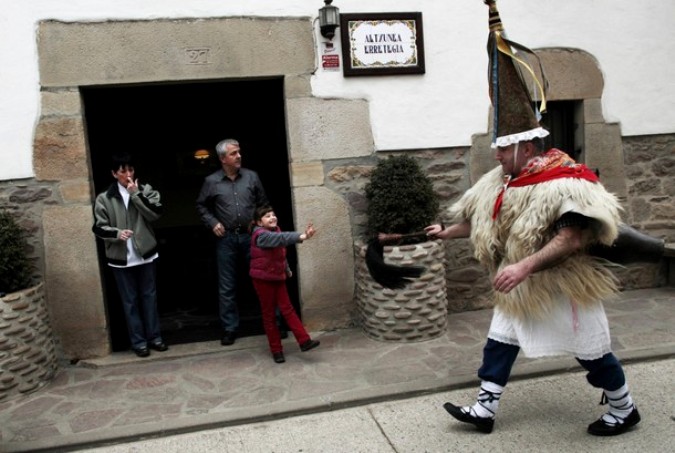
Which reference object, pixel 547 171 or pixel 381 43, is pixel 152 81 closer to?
pixel 381 43

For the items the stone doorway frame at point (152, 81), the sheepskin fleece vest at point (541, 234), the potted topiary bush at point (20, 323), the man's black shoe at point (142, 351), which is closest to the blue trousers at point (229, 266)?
the stone doorway frame at point (152, 81)

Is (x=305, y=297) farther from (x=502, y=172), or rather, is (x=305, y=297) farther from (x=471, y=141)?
(x=502, y=172)

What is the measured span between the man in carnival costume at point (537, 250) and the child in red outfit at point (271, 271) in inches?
65.0

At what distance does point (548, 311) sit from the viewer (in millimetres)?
2988

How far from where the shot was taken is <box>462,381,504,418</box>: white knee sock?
313cm

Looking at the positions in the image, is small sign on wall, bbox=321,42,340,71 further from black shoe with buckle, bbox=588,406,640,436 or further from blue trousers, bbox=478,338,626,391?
black shoe with buckle, bbox=588,406,640,436

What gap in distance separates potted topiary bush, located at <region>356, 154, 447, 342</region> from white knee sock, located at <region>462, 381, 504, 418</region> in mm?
1568

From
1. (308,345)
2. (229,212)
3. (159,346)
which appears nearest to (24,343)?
(159,346)

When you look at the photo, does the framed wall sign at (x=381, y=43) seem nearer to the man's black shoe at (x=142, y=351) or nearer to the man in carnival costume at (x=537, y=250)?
the man in carnival costume at (x=537, y=250)

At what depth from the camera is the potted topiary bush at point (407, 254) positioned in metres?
4.72

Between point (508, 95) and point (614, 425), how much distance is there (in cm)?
188

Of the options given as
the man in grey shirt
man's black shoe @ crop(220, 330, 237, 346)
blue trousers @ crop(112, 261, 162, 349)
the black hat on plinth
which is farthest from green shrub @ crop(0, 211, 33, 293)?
the black hat on plinth

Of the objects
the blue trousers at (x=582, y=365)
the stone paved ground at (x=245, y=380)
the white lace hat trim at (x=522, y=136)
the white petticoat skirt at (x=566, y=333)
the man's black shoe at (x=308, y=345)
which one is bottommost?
the stone paved ground at (x=245, y=380)

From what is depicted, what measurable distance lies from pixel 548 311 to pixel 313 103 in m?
2.85
